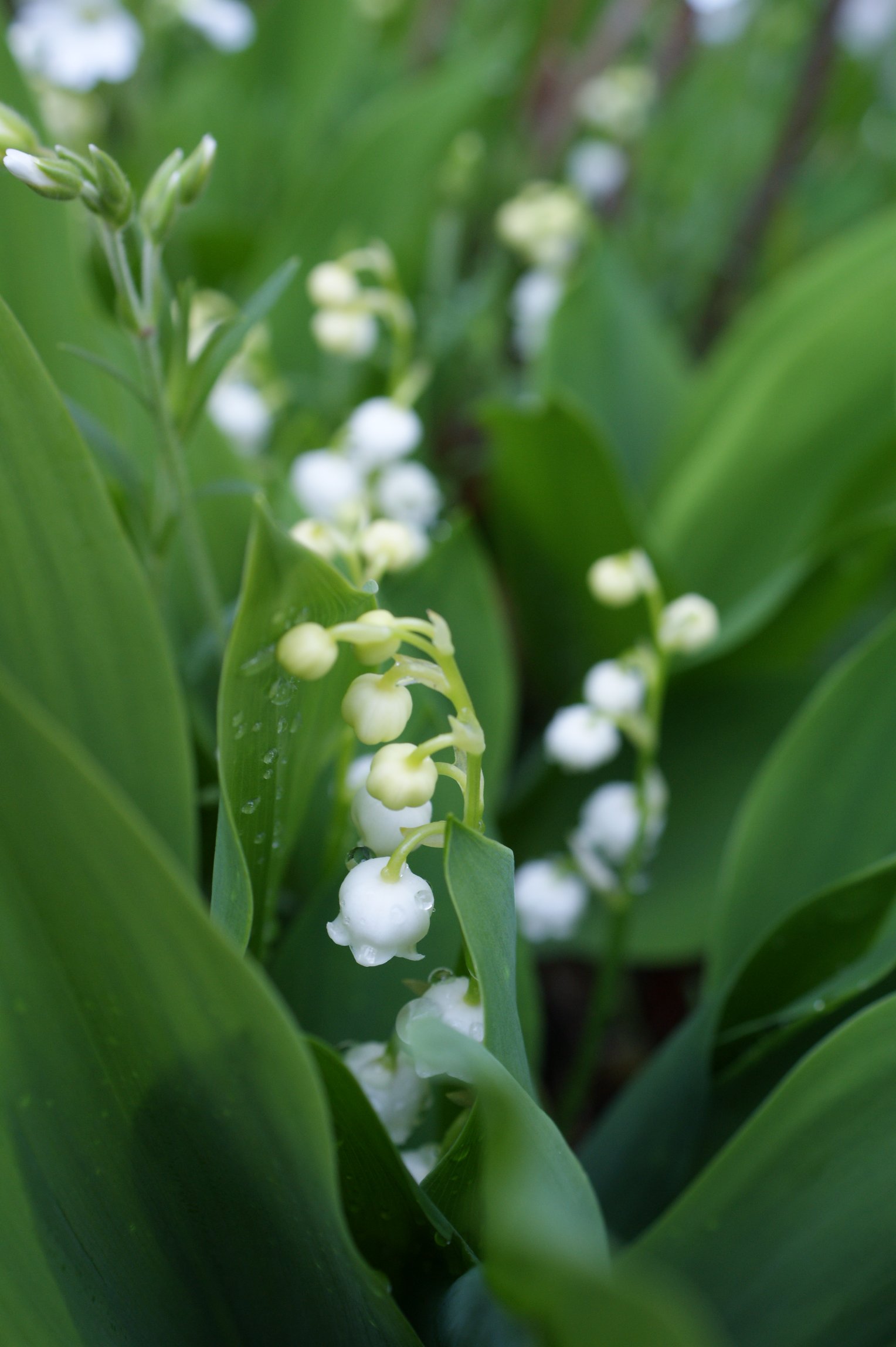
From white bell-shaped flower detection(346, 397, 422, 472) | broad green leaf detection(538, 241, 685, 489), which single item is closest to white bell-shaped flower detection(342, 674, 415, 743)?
white bell-shaped flower detection(346, 397, 422, 472)

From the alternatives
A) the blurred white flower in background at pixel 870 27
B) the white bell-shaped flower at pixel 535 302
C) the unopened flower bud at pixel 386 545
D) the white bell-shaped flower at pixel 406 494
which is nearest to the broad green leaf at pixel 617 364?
the white bell-shaped flower at pixel 535 302

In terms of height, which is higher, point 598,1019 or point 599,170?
point 599,170

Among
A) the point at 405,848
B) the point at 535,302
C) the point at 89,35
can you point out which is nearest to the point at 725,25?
the point at 535,302

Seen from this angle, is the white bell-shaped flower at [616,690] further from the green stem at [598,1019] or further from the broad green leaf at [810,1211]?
the broad green leaf at [810,1211]

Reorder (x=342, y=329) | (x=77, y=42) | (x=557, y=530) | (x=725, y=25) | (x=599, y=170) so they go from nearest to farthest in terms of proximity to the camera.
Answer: (x=342, y=329)
(x=557, y=530)
(x=77, y=42)
(x=599, y=170)
(x=725, y=25)

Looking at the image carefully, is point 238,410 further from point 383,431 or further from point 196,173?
point 196,173

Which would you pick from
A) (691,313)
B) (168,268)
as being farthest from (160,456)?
(691,313)
